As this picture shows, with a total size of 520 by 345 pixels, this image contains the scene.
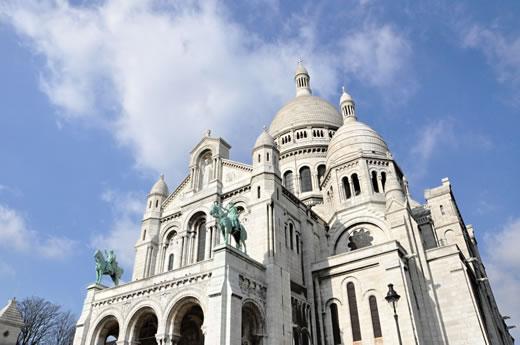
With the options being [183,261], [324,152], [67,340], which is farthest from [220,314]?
[67,340]

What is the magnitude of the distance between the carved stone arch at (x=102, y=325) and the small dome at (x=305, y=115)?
31.8 meters

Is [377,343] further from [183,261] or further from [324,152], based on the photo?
[324,152]

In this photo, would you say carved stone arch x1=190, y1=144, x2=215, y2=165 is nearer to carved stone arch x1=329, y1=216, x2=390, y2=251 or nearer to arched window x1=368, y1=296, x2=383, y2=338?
carved stone arch x1=329, y1=216, x2=390, y2=251

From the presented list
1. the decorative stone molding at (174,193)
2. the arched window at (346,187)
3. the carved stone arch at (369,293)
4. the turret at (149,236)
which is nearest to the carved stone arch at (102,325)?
the turret at (149,236)

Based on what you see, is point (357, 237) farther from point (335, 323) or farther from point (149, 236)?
point (149, 236)

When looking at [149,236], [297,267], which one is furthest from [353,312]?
[149,236]

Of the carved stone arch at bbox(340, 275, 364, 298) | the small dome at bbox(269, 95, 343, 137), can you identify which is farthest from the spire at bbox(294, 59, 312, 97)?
the carved stone arch at bbox(340, 275, 364, 298)

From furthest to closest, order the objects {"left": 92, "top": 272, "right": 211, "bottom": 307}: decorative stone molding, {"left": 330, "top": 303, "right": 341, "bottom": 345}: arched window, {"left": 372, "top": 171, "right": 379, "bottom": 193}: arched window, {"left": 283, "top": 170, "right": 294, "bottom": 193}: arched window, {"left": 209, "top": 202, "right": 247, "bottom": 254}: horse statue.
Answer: {"left": 283, "top": 170, "right": 294, "bottom": 193}: arched window → {"left": 372, "top": 171, "right": 379, "bottom": 193}: arched window → {"left": 330, "top": 303, "right": 341, "bottom": 345}: arched window → {"left": 209, "top": 202, "right": 247, "bottom": 254}: horse statue → {"left": 92, "top": 272, "right": 211, "bottom": 307}: decorative stone molding

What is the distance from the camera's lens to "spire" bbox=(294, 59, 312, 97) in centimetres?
6109

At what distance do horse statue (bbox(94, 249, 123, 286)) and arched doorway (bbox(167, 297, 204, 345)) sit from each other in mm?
6239

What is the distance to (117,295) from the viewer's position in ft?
84.9

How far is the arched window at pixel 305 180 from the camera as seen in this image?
4522 cm

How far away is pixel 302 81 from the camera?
62.6m

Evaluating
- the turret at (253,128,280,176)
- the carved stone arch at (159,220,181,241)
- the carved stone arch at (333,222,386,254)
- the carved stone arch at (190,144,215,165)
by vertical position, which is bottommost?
the carved stone arch at (333,222,386,254)
